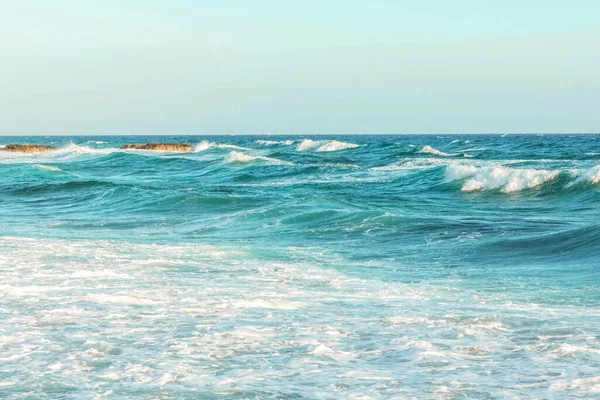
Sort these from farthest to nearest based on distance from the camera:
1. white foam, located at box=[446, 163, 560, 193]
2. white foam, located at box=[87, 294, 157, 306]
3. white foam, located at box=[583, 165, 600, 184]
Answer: white foam, located at box=[446, 163, 560, 193] → white foam, located at box=[583, 165, 600, 184] → white foam, located at box=[87, 294, 157, 306]

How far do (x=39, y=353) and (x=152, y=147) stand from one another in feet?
228

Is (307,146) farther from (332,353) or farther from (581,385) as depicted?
(581,385)

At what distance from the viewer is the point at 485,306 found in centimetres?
883

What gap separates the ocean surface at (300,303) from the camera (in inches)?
241

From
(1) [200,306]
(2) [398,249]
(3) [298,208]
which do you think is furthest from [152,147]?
(1) [200,306]

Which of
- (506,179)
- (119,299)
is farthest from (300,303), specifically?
(506,179)

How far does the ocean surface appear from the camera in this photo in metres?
6.11

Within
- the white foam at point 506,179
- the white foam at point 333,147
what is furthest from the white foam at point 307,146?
the white foam at point 506,179

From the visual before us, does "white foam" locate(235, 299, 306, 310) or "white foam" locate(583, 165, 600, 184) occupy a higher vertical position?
"white foam" locate(583, 165, 600, 184)

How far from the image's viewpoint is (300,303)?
358 inches

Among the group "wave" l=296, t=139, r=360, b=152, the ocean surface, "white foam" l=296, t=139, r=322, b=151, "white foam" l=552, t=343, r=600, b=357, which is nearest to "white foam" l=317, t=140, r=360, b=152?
"wave" l=296, t=139, r=360, b=152

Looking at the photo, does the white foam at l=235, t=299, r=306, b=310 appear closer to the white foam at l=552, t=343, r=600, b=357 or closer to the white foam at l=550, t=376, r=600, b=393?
the white foam at l=552, t=343, r=600, b=357

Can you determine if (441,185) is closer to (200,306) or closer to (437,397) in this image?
(200,306)

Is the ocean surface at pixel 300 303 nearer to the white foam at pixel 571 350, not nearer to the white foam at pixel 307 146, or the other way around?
the white foam at pixel 571 350
